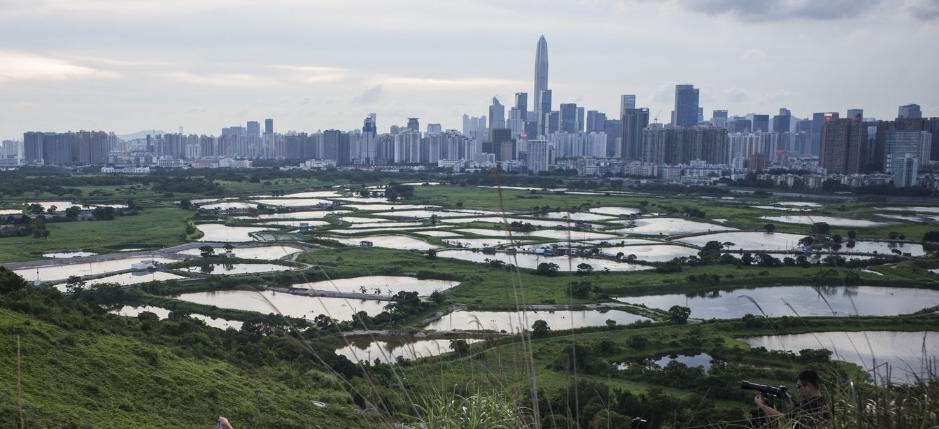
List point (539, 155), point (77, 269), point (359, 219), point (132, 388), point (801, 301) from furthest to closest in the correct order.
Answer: point (539, 155) → point (359, 219) → point (77, 269) → point (801, 301) → point (132, 388)

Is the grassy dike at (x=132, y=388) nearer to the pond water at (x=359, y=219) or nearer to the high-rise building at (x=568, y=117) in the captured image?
the pond water at (x=359, y=219)

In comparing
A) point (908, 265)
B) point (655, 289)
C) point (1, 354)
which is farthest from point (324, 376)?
point (908, 265)

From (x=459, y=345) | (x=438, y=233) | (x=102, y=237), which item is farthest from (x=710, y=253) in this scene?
(x=459, y=345)

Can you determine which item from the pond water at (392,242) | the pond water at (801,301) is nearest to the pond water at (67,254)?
the pond water at (392,242)

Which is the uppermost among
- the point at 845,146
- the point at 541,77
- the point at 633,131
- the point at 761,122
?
the point at 541,77

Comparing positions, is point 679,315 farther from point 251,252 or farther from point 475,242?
point 251,252

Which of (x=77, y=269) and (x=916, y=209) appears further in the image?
(x=916, y=209)

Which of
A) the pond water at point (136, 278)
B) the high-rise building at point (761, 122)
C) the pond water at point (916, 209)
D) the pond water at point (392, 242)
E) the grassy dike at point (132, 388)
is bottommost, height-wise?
the pond water at point (136, 278)
